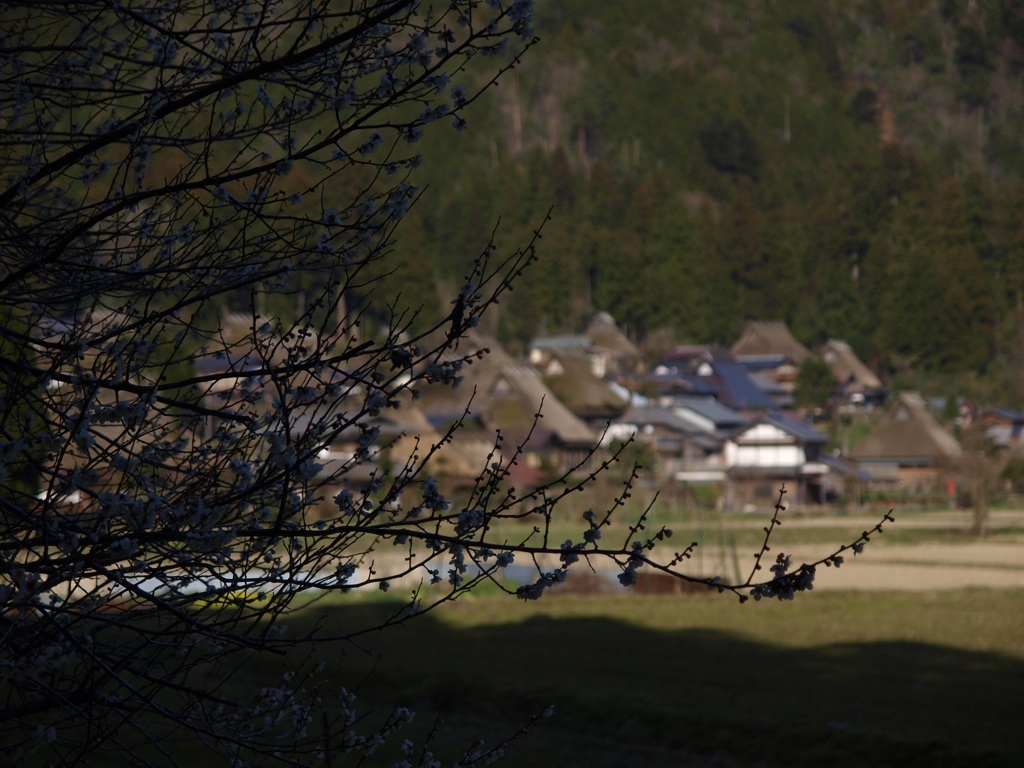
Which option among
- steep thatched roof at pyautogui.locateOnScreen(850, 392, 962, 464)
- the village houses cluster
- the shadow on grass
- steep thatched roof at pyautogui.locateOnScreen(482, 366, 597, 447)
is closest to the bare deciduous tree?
the shadow on grass

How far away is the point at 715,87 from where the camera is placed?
476 ft

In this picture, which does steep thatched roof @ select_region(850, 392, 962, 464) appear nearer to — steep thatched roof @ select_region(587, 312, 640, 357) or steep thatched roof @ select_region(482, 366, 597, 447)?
steep thatched roof @ select_region(482, 366, 597, 447)

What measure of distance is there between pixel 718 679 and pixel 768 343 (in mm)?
69269

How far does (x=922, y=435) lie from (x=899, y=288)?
30.4 metres

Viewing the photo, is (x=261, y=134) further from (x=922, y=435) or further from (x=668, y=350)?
(x=668, y=350)

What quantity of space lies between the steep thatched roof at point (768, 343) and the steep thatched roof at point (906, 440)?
2288 cm

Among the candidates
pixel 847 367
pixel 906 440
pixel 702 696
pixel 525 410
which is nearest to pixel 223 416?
pixel 702 696

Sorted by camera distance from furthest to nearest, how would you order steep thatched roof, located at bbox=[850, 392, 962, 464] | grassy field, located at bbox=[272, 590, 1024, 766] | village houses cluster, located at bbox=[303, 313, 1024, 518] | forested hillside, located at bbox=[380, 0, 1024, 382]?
forested hillside, located at bbox=[380, 0, 1024, 382] → steep thatched roof, located at bbox=[850, 392, 962, 464] → village houses cluster, located at bbox=[303, 313, 1024, 518] → grassy field, located at bbox=[272, 590, 1024, 766]

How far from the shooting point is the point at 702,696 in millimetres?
12297

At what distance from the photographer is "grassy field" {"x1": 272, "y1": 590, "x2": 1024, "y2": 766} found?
10.2m

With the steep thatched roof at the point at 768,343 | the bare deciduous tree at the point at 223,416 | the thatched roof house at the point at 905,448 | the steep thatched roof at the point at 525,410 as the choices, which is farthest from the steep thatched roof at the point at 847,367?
the bare deciduous tree at the point at 223,416

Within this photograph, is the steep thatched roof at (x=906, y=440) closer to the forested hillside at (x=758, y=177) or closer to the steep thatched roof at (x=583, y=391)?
the steep thatched roof at (x=583, y=391)

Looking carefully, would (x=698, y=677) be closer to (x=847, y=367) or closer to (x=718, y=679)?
(x=718, y=679)

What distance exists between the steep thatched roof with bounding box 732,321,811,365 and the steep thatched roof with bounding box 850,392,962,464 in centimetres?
2288
